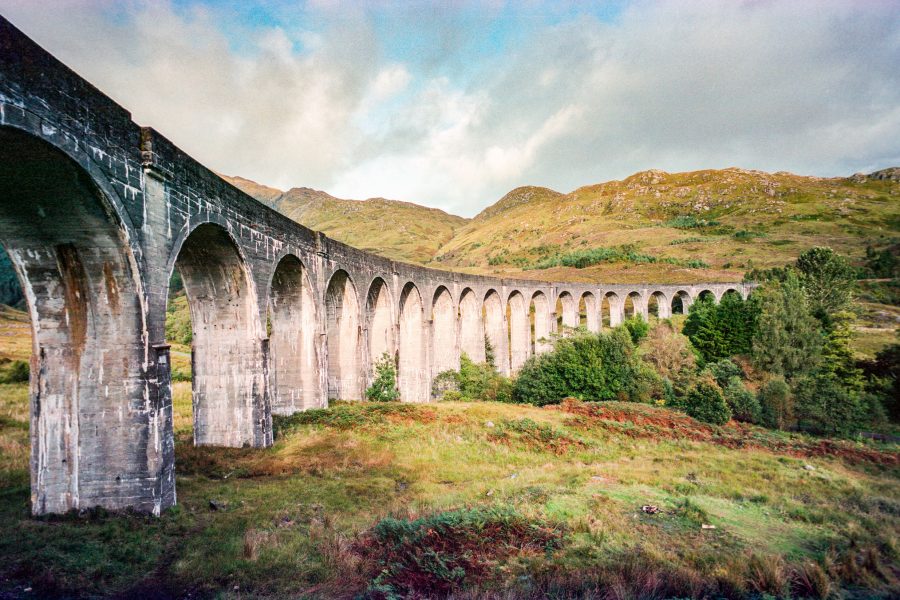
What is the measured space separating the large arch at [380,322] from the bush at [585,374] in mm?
10550

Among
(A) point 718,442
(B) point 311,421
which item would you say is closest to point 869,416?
(A) point 718,442

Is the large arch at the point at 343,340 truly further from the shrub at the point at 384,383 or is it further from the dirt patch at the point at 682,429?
the dirt patch at the point at 682,429

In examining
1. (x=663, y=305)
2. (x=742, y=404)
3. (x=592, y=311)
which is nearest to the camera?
(x=742, y=404)

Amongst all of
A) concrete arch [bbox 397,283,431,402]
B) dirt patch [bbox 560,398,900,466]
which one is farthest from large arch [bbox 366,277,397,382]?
dirt patch [bbox 560,398,900,466]

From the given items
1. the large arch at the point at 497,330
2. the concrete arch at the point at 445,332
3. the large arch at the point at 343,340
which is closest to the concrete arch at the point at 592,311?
the large arch at the point at 497,330

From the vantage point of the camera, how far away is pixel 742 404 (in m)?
24.2

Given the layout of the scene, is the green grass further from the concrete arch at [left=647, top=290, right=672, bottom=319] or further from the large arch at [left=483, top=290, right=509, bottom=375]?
the concrete arch at [left=647, top=290, right=672, bottom=319]

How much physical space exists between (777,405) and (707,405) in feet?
13.8

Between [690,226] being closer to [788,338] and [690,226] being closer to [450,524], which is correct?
[788,338]

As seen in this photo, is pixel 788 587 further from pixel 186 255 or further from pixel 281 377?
pixel 281 377

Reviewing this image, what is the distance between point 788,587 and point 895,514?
1421 mm

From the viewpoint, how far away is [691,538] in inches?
261

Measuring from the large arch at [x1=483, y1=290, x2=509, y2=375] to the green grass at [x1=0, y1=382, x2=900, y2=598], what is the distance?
22429mm

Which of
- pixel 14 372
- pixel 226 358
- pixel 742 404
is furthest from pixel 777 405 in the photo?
pixel 14 372
